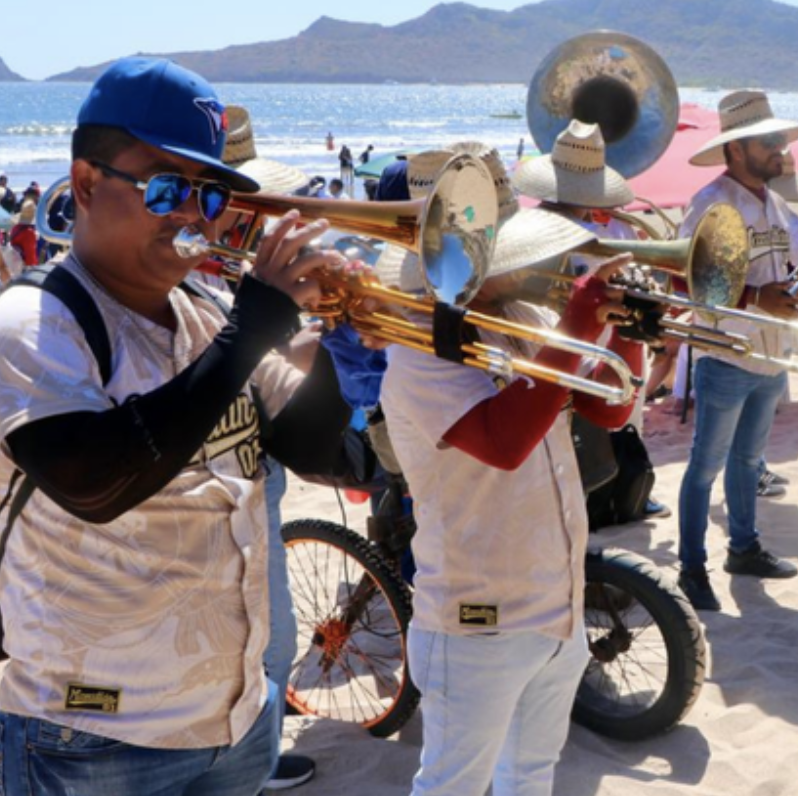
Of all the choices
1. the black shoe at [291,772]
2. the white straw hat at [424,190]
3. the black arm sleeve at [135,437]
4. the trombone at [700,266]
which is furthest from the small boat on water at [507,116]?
the black arm sleeve at [135,437]

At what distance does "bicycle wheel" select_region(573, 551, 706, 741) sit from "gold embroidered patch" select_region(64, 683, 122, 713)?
2.13 m

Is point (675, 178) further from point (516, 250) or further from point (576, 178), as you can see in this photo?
point (516, 250)

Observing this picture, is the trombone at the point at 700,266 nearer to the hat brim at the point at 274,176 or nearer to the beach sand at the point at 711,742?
the beach sand at the point at 711,742

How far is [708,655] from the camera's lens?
4074 mm

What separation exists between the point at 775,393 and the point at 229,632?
10.5 ft

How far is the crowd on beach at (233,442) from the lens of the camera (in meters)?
1.58

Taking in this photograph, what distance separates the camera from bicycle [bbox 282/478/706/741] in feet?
11.3

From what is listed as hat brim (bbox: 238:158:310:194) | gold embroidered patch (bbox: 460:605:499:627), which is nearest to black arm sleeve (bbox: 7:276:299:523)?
gold embroidered patch (bbox: 460:605:499:627)

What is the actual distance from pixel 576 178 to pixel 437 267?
286 cm

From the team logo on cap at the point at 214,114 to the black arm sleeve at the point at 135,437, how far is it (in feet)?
1.08

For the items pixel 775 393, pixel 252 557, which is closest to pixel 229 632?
pixel 252 557

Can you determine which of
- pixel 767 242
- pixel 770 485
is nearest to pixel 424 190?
pixel 767 242

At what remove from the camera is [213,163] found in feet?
5.49

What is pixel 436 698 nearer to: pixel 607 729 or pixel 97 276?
pixel 97 276
